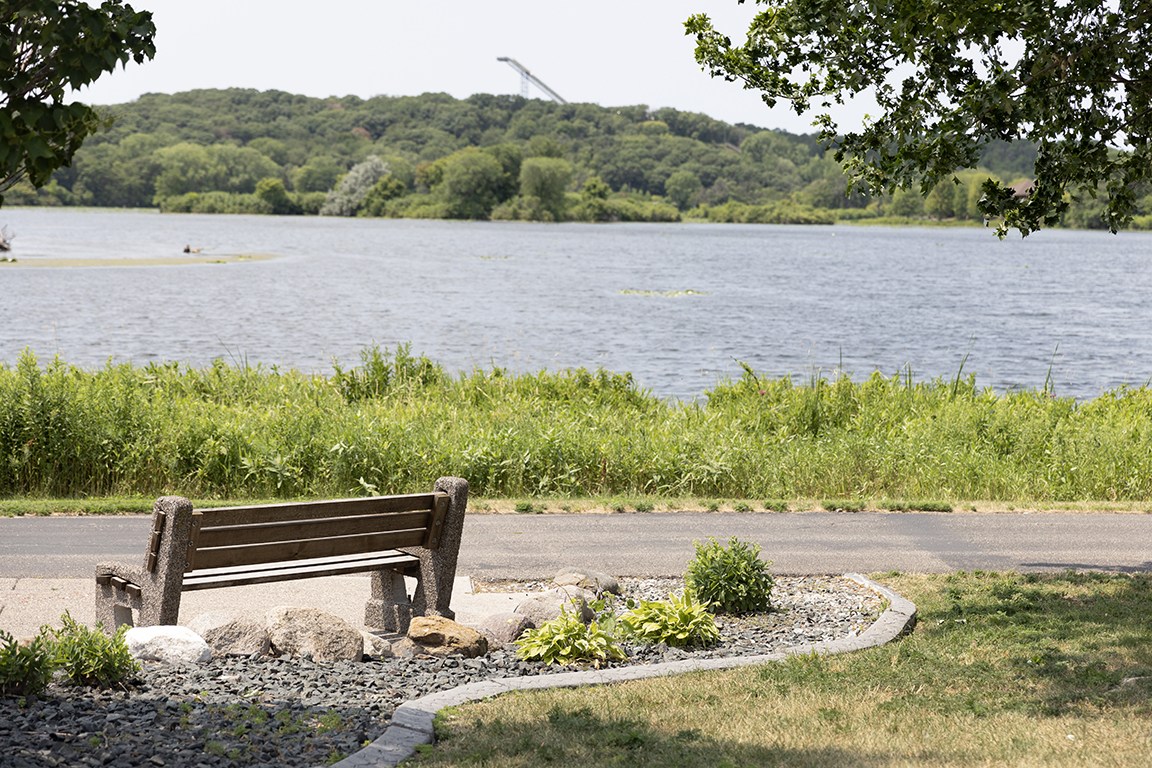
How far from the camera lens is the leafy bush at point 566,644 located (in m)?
6.05

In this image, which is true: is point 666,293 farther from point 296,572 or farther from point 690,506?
point 296,572

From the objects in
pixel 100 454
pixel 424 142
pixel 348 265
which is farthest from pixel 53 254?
pixel 424 142

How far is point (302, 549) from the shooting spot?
6094 mm

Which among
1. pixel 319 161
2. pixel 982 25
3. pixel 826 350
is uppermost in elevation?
pixel 319 161

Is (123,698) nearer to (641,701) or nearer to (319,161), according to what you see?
(641,701)

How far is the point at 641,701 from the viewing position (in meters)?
5.32

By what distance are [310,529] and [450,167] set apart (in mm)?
148294

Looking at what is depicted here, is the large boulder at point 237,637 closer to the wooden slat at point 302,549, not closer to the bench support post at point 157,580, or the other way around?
the bench support post at point 157,580

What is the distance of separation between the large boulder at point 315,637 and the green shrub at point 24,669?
140 cm

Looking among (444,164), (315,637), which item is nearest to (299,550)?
(315,637)

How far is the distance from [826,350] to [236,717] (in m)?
31.4

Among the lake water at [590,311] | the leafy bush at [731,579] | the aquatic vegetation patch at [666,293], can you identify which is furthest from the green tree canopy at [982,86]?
the aquatic vegetation patch at [666,293]

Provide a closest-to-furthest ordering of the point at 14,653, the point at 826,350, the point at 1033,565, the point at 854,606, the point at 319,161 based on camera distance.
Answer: the point at 14,653 < the point at 854,606 < the point at 1033,565 < the point at 826,350 < the point at 319,161

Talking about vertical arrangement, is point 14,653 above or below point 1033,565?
above
